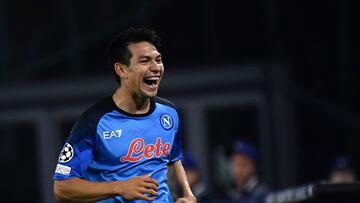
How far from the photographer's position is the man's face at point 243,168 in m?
10.2

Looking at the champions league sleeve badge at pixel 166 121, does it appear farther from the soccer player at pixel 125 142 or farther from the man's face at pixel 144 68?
the man's face at pixel 144 68

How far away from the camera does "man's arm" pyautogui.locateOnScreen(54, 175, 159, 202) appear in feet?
20.4

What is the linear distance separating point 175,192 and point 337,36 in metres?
3.75

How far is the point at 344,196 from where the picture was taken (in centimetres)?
732

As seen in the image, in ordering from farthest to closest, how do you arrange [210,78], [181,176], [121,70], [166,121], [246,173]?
1. [210,78]
2. [246,173]
3. [181,176]
4. [166,121]
5. [121,70]

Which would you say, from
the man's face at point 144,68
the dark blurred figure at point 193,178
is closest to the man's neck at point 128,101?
the man's face at point 144,68

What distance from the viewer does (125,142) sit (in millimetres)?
6453

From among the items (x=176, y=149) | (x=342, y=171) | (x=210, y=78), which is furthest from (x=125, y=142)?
(x=210, y=78)

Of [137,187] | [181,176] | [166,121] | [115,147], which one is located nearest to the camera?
[137,187]

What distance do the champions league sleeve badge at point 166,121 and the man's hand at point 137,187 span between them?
53 centimetres

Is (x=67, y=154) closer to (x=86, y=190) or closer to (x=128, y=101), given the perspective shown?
(x=86, y=190)

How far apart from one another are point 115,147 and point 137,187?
334 mm

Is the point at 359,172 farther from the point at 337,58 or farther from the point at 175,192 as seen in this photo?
the point at 175,192

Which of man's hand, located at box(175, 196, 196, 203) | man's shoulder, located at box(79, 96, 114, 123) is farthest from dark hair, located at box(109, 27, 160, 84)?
man's hand, located at box(175, 196, 196, 203)
